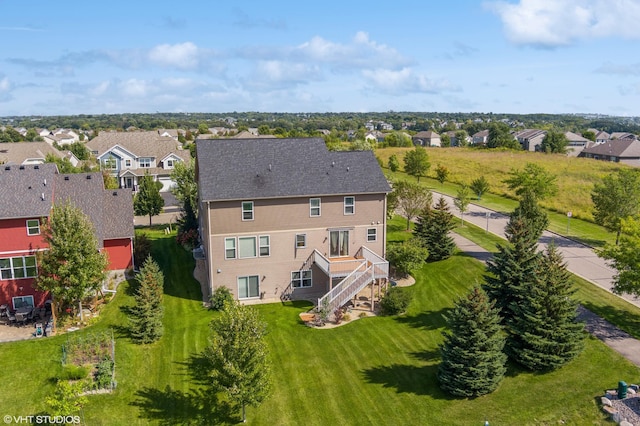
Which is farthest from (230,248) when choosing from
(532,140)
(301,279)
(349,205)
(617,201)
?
(532,140)

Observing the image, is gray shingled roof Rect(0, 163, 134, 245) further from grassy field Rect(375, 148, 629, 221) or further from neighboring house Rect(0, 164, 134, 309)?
grassy field Rect(375, 148, 629, 221)

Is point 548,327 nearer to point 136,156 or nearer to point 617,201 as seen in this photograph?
point 617,201

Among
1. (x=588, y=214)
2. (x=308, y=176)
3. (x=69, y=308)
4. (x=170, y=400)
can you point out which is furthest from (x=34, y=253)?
(x=588, y=214)

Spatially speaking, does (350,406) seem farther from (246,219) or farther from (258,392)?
(246,219)

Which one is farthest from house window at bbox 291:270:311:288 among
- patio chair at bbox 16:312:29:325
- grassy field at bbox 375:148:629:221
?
grassy field at bbox 375:148:629:221

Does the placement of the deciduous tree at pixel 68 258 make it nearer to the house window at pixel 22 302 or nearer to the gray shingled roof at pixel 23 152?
the house window at pixel 22 302

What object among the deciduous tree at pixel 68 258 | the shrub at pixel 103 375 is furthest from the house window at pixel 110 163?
the shrub at pixel 103 375
